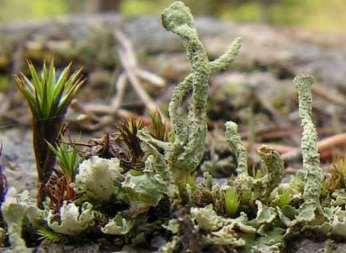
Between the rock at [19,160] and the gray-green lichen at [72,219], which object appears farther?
the rock at [19,160]

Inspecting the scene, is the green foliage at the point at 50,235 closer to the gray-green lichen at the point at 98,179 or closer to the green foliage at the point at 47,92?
the gray-green lichen at the point at 98,179

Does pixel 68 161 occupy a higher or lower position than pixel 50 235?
higher

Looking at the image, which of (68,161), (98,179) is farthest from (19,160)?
(98,179)

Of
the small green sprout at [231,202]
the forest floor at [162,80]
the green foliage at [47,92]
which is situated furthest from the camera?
the forest floor at [162,80]

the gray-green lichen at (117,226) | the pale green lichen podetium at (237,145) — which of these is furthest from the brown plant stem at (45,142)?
the pale green lichen podetium at (237,145)

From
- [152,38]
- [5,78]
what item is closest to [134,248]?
[5,78]

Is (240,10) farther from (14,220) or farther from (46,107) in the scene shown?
(14,220)

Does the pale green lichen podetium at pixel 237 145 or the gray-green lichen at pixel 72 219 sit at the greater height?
the pale green lichen podetium at pixel 237 145
